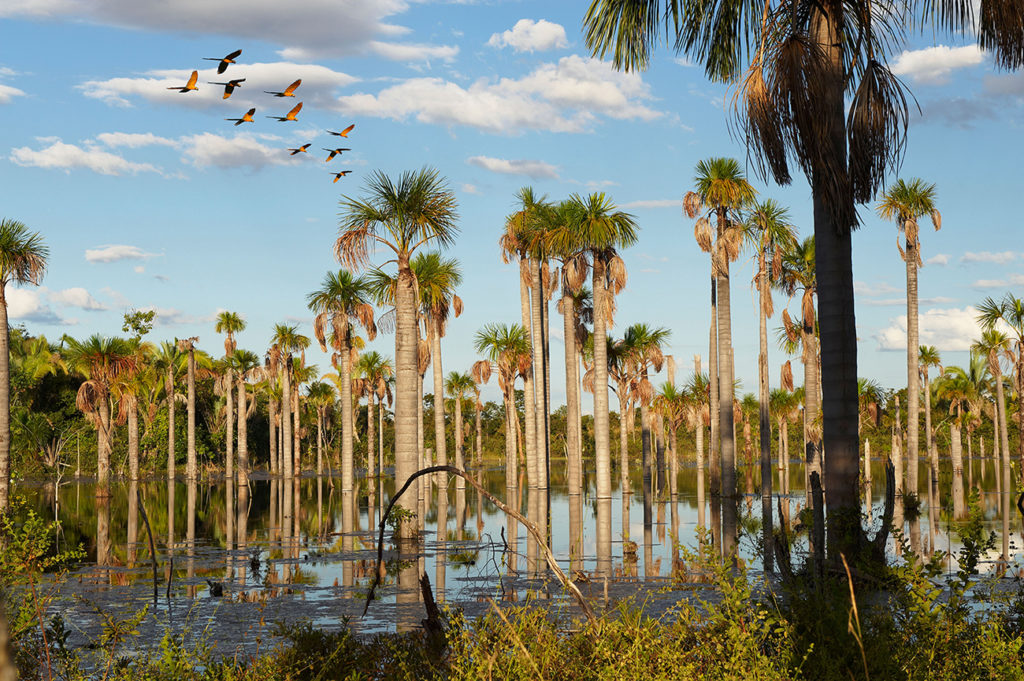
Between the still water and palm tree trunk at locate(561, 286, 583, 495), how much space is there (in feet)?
4.36

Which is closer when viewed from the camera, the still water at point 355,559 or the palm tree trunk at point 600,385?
the still water at point 355,559

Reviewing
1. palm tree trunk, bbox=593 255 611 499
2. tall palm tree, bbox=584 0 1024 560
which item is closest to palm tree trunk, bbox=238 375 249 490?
palm tree trunk, bbox=593 255 611 499

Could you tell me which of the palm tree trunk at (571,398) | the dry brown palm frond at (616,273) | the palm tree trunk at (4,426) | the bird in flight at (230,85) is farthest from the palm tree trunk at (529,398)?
the bird in flight at (230,85)

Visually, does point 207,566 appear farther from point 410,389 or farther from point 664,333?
point 664,333

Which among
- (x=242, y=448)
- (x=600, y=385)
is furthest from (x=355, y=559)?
(x=242, y=448)

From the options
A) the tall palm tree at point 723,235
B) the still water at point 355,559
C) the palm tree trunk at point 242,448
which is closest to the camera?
the still water at point 355,559

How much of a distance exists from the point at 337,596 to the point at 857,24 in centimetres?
1155

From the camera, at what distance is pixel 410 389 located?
2722 cm

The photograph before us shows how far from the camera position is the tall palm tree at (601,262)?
38.4 metres

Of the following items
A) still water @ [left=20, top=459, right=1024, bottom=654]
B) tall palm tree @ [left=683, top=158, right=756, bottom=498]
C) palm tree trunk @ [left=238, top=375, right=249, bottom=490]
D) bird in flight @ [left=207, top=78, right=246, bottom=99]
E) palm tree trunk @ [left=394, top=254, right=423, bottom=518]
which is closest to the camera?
bird in flight @ [left=207, top=78, right=246, bottom=99]

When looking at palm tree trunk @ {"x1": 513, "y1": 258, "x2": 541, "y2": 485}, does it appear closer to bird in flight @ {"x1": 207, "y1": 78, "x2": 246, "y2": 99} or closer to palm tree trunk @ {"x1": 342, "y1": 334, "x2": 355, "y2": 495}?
palm tree trunk @ {"x1": 342, "y1": 334, "x2": 355, "y2": 495}

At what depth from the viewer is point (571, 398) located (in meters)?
41.7

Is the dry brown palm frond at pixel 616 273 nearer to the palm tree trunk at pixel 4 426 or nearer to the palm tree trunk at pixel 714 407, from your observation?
the palm tree trunk at pixel 714 407

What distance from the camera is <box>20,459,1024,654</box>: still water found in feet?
42.2
